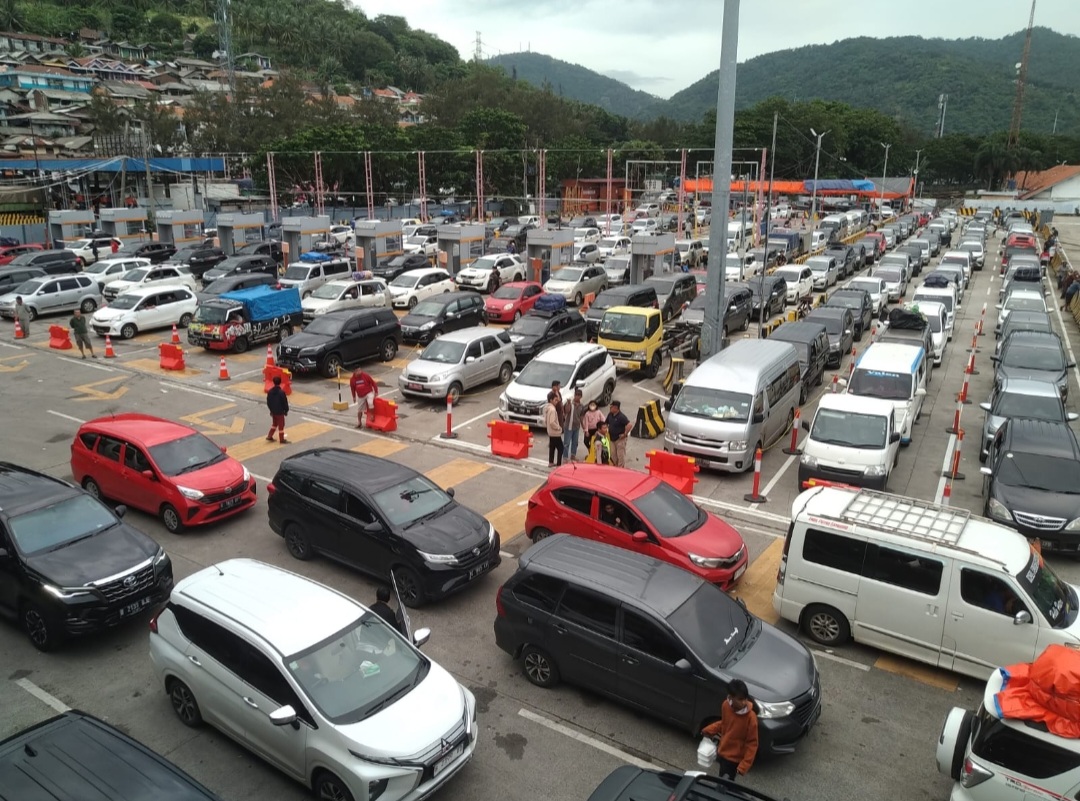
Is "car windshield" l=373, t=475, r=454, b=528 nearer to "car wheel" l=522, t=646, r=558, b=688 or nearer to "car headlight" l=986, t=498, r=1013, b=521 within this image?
"car wheel" l=522, t=646, r=558, b=688

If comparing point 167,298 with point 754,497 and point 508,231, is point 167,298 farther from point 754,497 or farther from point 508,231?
point 508,231

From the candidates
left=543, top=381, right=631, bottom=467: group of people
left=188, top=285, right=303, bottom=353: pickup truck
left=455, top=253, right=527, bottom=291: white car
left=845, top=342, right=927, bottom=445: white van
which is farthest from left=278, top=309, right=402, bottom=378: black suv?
left=845, top=342, right=927, bottom=445: white van

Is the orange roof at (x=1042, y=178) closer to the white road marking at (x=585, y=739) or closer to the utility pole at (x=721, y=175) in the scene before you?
the utility pole at (x=721, y=175)

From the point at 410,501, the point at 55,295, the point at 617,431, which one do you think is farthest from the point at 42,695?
the point at 55,295

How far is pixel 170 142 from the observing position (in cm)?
8350

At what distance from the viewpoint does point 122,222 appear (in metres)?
45.0

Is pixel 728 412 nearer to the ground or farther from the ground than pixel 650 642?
farther from the ground

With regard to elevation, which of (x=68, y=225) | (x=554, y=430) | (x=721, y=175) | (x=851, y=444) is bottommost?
(x=554, y=430)

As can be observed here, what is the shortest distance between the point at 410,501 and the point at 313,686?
418 cm

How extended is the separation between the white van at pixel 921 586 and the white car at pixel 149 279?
89.8 feet

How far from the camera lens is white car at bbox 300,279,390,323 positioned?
2667 cm

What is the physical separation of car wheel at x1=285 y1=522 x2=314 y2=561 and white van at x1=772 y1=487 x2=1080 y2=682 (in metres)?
6.66

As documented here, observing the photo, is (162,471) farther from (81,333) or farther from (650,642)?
(81,333)

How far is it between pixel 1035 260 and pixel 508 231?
108 ft
